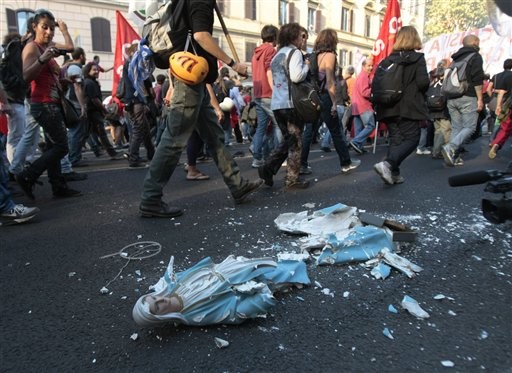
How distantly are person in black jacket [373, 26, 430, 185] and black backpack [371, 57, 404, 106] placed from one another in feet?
0.20

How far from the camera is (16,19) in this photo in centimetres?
2153

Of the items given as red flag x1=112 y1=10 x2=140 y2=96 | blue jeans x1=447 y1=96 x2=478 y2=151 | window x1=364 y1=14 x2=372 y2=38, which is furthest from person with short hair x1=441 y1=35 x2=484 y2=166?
window x1=364 y1=14 x2=372 y2=38

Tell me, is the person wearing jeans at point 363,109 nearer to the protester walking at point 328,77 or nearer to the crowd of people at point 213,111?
the crowd of people at point 213,111

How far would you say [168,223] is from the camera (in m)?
3.50

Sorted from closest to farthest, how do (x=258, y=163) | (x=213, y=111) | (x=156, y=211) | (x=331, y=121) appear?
(x=156, y=211) < (x=213, y=111) < (x=331, y=121) < (x=258, y=163)

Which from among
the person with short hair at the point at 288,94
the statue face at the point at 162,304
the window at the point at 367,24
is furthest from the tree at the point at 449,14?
the statue face at the point at 162,304

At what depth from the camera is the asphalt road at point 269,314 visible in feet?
5.43

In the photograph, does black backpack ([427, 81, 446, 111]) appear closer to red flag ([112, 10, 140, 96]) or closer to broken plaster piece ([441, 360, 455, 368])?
broken plaster piece ([441, 360, 455, 368])

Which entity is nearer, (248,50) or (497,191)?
(497,191)

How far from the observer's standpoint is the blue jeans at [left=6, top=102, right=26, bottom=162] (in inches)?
187

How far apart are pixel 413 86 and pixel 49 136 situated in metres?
4.07

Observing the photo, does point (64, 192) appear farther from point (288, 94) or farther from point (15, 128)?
point (288, 94)

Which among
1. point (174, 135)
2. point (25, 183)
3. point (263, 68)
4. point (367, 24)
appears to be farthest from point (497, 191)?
point (367, 24)

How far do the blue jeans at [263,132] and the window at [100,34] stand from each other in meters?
21.2
